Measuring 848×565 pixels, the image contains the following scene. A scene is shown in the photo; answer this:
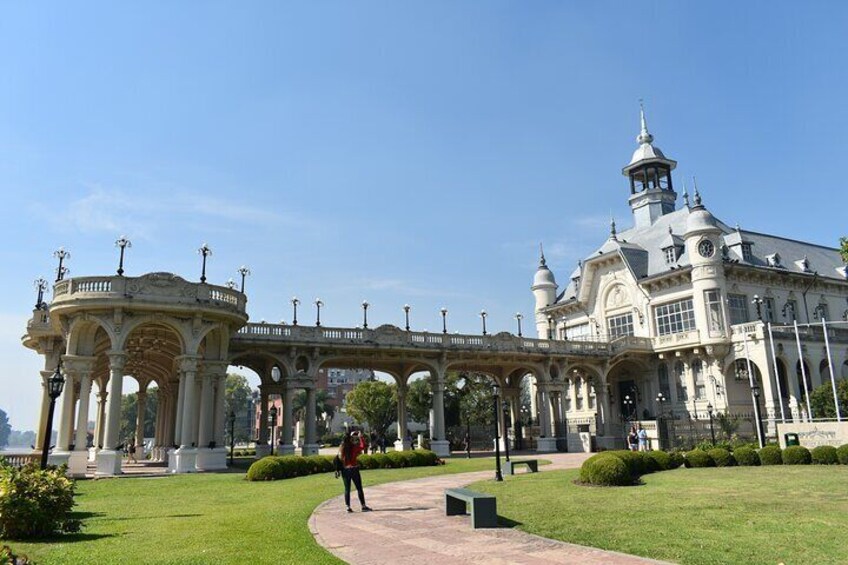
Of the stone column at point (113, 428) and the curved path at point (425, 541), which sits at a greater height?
the stone column at point (113, 428)

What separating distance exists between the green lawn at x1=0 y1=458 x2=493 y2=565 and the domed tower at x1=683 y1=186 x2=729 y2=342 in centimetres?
3122

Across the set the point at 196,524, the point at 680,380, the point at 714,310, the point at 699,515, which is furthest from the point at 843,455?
the point at 196,524

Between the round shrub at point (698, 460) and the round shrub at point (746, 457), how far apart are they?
155cm

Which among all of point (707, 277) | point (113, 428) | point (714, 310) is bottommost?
point (113, 428)

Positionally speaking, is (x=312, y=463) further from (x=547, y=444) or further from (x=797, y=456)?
(x=547, y=444)

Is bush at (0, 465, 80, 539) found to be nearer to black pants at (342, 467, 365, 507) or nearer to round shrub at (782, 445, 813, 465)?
black pants at (342, 467, 365, 507)

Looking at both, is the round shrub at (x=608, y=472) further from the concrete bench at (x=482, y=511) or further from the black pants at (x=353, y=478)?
the black pants at (x=353, y=478)

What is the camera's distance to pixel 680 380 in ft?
161

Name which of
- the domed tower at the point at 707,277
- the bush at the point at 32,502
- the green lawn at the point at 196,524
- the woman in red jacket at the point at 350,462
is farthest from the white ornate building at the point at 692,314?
the bush at the point at 32,502

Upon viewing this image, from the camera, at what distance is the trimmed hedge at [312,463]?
23891 mm

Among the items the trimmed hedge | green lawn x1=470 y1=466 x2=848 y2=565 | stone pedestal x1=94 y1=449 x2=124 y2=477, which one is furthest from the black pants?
stone pedestal x1=94 y1=449 x2=124 y2=477

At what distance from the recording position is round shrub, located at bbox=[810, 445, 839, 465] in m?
25.6

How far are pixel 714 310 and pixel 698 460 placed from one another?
77.6 feet

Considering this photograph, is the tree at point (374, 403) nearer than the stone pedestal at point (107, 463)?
No
